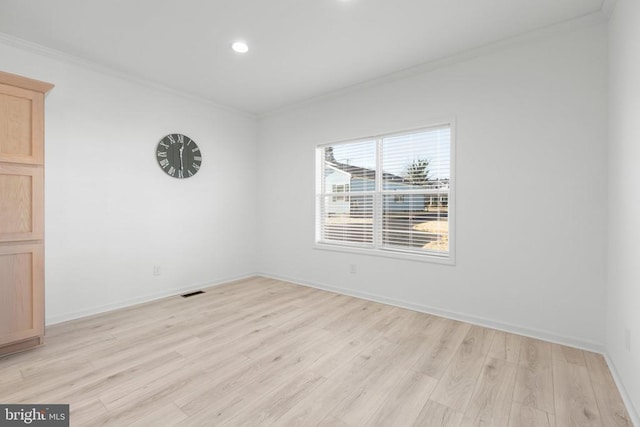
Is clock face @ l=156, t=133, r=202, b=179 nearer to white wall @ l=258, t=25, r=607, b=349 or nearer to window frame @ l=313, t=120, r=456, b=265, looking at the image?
window frame @ l=313, t=120, r=456, b=265

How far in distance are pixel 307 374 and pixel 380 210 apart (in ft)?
7.47

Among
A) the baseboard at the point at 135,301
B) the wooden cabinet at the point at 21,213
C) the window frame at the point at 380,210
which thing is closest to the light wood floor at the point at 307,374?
the baseboard at the point at 135,301

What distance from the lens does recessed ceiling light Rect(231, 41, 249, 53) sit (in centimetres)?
287

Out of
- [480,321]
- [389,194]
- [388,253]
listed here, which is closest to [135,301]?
[388,253]

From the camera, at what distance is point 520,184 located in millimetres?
2805

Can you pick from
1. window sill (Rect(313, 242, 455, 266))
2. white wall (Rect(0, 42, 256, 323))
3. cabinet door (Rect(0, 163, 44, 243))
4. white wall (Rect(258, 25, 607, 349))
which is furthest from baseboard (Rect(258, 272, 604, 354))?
cabinet door (Rect(0, 163, 44, 243))

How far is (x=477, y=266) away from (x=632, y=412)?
1482 millimetres

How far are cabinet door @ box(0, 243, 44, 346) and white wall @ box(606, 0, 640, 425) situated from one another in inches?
165

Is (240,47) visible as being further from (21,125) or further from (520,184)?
(520,184)

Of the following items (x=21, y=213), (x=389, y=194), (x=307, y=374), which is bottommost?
(x=307, y=374)

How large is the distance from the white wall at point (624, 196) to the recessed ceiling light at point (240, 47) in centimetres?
287

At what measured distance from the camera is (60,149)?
308cm

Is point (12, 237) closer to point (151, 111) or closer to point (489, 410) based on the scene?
point (151, 111)

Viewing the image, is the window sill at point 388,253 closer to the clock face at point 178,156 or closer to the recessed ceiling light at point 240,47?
the clock face at point 178,156
